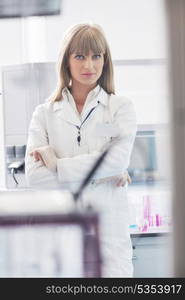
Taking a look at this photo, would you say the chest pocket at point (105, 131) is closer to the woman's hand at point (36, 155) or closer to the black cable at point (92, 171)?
the black cable at point (92, 171)

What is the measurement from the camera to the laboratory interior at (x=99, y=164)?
972 millimetres

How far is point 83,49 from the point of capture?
101cm

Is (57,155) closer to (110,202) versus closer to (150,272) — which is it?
(110,202)

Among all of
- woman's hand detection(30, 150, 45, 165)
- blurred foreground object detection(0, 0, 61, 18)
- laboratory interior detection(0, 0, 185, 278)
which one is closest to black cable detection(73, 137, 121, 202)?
laboratory interior detection(0, 0, 185, 278)

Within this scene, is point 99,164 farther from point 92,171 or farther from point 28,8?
point 28,8

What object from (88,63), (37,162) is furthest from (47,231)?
(88,63)

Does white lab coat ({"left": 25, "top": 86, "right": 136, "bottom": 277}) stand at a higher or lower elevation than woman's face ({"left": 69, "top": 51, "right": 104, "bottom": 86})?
lower

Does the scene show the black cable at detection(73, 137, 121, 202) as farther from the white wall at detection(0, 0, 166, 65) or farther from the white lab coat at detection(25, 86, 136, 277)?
the white wall at detection(0, 0, 166, 65)

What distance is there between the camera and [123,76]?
1.00 meters

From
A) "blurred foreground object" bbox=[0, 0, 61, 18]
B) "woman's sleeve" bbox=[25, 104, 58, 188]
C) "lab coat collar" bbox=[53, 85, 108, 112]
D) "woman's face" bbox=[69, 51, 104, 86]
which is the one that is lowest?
"woman's sleeve" bbox=[25, 104, 58, 188]

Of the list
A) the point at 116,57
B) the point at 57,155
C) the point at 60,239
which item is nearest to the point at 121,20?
the point at 116,57

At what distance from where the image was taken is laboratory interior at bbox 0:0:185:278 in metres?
0.97

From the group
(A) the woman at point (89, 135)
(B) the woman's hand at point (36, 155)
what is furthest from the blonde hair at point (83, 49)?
(B) the woman's hand at point (36, 155)

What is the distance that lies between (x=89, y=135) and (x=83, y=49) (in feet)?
0.56
